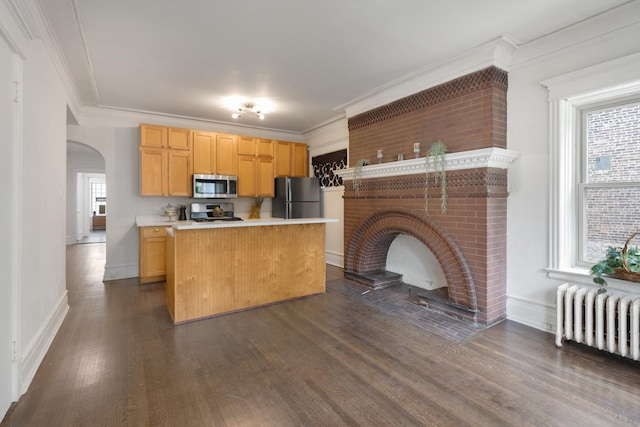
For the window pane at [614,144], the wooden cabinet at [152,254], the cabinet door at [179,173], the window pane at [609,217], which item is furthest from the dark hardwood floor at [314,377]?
the cabinet door at [179,173]

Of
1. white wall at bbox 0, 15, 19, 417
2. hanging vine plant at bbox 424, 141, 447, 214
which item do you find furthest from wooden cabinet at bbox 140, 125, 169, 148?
hanging vine plant at bbox 424, 141, 447, 214

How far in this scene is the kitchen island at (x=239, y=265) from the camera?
10.2 feet

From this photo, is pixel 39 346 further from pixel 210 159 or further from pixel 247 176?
pixel 247 176

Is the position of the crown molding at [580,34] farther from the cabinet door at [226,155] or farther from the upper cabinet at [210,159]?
the cabinet door at [226,155]

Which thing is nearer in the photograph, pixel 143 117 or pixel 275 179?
pixel 143 117

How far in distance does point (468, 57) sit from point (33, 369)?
181 inches

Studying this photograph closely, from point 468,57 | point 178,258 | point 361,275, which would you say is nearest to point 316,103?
point 468,57

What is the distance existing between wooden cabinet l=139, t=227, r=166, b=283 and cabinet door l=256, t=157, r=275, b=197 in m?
1.87

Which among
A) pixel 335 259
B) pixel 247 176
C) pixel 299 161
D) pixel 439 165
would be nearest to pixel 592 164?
pixel 439 165

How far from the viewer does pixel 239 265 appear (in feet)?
11.3

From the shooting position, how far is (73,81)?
12.3 feet

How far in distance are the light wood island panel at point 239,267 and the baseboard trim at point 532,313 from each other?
2170mm

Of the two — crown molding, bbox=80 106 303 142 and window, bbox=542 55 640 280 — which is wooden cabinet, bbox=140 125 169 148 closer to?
crown molding, bbox=80 106 303 142

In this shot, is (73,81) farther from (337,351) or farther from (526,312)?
(526,312)
